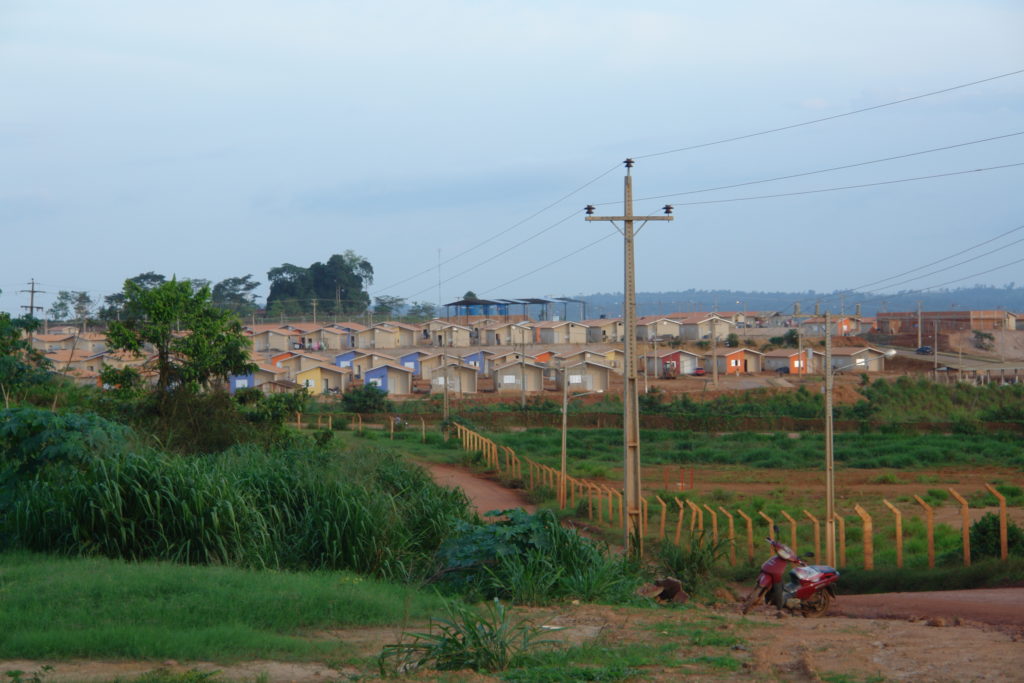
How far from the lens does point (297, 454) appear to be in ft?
59.8

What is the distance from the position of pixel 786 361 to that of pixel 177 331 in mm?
71149

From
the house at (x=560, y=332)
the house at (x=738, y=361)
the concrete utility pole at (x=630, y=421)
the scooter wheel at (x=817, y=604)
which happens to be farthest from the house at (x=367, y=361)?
the scooter wheel at (x=817, y=604)

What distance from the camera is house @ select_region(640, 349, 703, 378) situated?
85.6m

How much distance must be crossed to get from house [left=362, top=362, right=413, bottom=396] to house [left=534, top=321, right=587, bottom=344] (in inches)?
1173

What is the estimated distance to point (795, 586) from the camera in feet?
43.6

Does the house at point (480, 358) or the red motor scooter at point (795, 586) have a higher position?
the house at point (480, 358)

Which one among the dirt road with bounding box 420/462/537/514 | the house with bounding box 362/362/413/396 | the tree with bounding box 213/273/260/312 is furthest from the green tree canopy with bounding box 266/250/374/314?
Answer: the dirt road with bounding box 420/462/537/514

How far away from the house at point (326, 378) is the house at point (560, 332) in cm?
3336

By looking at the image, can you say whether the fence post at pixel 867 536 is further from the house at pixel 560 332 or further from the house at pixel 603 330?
the house at pixel 603 330

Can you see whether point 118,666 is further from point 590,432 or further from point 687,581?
point 590,432

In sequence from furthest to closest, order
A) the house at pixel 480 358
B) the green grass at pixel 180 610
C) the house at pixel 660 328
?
the house at pixel 660 328
the house at pixel 480 358
the green grass at pixel 180 610

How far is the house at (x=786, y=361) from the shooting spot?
85.0 m

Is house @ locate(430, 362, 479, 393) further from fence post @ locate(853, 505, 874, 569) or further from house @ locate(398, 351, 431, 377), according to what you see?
fence post @ locate(853, 505, 874, 569)

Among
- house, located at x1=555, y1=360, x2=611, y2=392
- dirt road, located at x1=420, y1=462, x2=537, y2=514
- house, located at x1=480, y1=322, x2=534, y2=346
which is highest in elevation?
house, located at x1=480, y1=322, x2=534, y2=346
